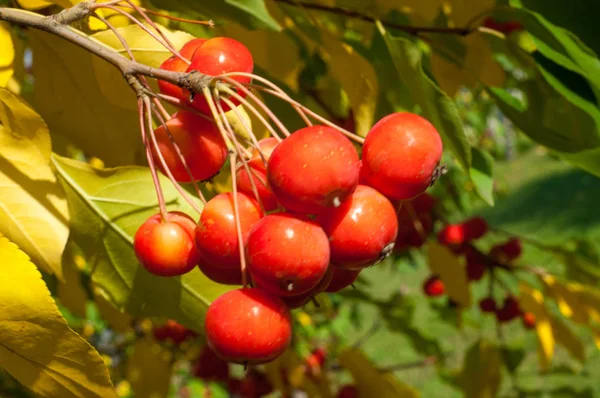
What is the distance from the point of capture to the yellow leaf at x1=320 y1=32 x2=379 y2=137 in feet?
3.13

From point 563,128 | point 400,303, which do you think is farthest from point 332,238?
point 400,303

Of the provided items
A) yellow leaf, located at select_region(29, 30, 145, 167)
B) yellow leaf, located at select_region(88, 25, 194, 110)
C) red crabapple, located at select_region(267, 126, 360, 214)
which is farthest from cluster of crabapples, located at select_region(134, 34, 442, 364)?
yellow leaf, located at select_region(29, 30, 145, 167)

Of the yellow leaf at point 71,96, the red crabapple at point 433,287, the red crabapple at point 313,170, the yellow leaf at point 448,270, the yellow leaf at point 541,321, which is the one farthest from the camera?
the red crabapple at point 433,287

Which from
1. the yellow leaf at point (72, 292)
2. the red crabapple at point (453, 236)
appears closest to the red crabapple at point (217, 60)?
the yellow leaf at point (72, 292)

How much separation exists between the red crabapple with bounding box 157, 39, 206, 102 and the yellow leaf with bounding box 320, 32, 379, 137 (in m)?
0.29

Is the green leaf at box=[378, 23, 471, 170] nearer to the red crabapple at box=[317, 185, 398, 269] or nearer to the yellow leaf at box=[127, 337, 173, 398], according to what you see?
the red crabapple at box=[317, 185, 398, 269]

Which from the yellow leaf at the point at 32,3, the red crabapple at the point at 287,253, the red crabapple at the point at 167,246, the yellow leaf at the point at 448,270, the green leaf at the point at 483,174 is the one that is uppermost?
the yellow leaf at the point at 32,3

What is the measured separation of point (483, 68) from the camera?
126 cm

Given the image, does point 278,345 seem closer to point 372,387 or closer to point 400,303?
point 372,387

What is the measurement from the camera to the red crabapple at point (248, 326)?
58 centimetres

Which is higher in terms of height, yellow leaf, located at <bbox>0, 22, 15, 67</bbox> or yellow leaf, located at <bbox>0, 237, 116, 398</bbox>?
yellow leaf, located at <bbox>0, 22, 15, 67</bbox>

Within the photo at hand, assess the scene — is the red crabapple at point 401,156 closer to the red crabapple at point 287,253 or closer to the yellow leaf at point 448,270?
the red crabapple at point 287,253

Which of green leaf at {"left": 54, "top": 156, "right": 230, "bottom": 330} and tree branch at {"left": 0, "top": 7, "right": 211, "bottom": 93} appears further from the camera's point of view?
green leaf at {"left": 54, "top": 156, "right": 230, "bottom": 330}

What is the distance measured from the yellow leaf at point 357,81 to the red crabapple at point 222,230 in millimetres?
376
